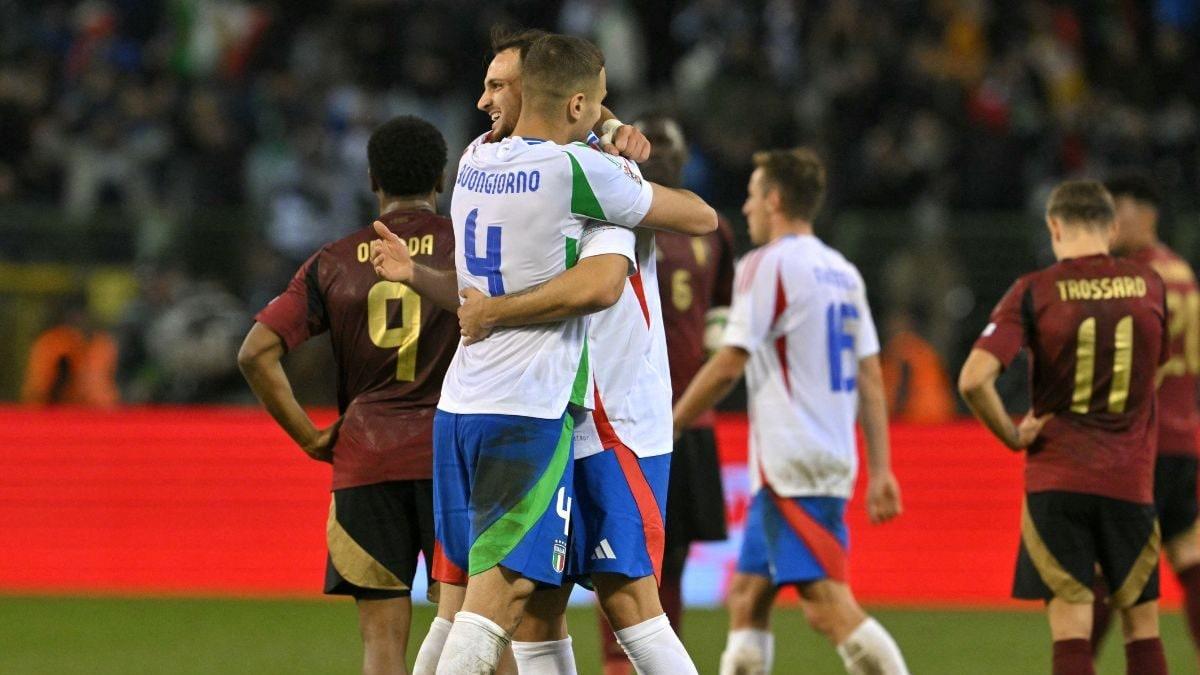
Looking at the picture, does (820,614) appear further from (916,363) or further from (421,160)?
(916,363)

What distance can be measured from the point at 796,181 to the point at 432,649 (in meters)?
2.69

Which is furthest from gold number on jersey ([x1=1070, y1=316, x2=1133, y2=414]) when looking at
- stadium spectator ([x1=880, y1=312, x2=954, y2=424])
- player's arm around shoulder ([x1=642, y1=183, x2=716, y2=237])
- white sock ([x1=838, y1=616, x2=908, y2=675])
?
stadium spectator ([x1=880, y1=312, x2=954, y2=424])

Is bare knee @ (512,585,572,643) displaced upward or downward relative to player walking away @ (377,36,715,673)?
downward

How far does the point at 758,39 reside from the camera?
58.3ft

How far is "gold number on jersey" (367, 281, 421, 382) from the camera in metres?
6.02

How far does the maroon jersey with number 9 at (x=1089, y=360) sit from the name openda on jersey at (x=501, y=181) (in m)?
2.33

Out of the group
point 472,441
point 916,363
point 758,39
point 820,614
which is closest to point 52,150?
point 758,39

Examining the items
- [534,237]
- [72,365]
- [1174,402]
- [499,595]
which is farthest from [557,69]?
[72,365]

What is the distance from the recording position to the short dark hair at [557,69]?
515 centimetres

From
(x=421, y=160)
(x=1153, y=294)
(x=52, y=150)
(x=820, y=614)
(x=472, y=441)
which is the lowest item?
(x=820, y=614)

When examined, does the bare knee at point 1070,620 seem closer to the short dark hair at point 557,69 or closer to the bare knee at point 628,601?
the bare knee at point 628,601

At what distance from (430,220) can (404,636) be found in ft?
4.69

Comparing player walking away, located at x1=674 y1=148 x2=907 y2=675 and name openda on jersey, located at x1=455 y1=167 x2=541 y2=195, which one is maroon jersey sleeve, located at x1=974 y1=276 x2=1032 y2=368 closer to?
player walking away, located at x1=674 y1=148 x2=907 y2=675

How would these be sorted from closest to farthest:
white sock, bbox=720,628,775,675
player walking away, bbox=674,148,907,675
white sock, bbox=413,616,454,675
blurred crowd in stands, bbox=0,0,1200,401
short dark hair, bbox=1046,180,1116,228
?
white sock, bbox=413,616,454,675, short dark hair, bbox=1046,180,1116,228, player walking away, bbox=674,148,907,675, white sock, bbox=720,628,775,675, blurred crowd in stands, bbox=0,0,1200,401
